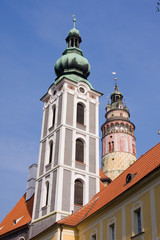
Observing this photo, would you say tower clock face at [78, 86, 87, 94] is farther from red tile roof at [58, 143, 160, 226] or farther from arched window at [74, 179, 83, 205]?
red tile roof at [58, 143, 160, 226]

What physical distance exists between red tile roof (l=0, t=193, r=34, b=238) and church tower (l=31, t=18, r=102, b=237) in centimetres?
227

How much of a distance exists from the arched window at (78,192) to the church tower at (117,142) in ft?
52.3

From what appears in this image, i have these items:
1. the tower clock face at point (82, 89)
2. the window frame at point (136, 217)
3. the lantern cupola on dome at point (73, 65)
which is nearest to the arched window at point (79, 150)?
the tower clock face at point (82, 89)

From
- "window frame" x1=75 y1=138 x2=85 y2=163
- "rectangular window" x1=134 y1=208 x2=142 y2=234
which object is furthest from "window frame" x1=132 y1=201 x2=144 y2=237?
"window frame" x1=75 y1=138 x2=85 y2=163

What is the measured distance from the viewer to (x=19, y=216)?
89.2ft

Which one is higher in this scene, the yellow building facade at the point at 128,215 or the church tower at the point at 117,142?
the church tower at the point at 117,142

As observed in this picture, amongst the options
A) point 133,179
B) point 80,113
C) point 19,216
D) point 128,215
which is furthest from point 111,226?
point 19,216

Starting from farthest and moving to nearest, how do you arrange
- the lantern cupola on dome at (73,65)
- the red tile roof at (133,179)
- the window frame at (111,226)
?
the lantern cupola on dome at (73,65) < the red tile roof at (133,179) < the window frame at (111,226)

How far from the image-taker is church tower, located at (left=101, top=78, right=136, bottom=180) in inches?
1544

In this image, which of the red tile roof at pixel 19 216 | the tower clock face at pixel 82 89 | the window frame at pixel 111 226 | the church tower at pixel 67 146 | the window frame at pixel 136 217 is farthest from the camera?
the tower clock face at pixel 82 89

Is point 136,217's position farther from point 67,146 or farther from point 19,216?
point 19,216

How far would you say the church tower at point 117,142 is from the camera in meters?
39.2

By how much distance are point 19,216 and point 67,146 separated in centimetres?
768

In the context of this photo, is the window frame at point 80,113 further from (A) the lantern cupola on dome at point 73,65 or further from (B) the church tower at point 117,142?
(B) the church tower at point 117,142
